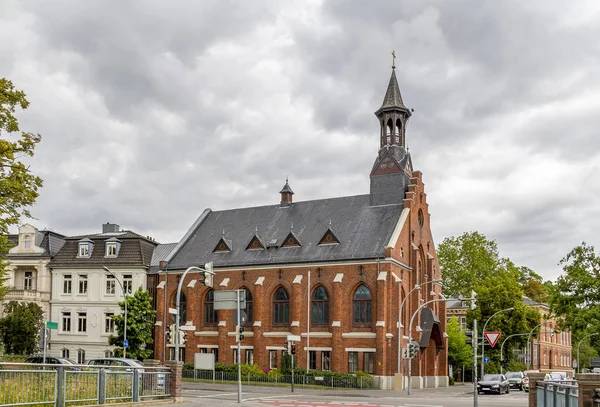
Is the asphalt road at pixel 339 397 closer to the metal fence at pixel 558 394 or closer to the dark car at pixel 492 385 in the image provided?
the dark car at pixel 492 385

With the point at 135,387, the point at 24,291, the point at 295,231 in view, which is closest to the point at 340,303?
the point at 295,231

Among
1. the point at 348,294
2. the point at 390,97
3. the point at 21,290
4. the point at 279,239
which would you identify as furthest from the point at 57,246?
the point at 390,97

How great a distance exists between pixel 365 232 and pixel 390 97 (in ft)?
38.1

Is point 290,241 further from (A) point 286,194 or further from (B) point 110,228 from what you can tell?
(B) point 110,228

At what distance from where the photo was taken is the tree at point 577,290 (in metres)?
46.9

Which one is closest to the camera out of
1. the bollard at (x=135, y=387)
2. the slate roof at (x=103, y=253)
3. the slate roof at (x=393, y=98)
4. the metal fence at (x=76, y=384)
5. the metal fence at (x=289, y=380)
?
the metal fence at (x=76, y=384)

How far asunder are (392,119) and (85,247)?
28.6 meters

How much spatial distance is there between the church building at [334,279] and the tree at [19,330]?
382 inches

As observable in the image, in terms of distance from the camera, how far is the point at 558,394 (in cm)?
1627

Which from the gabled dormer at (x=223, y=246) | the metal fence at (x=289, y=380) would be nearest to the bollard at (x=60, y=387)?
the metal fence at (x=289, y=380)

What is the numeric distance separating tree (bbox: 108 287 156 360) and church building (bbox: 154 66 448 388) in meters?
2.29

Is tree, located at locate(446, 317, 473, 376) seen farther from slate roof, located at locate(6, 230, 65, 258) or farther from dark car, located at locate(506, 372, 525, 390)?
slate roof, located at locate(6, 230, 65, 258)

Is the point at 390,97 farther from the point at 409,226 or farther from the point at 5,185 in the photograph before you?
the point at 5,185

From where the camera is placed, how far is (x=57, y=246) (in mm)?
63719
